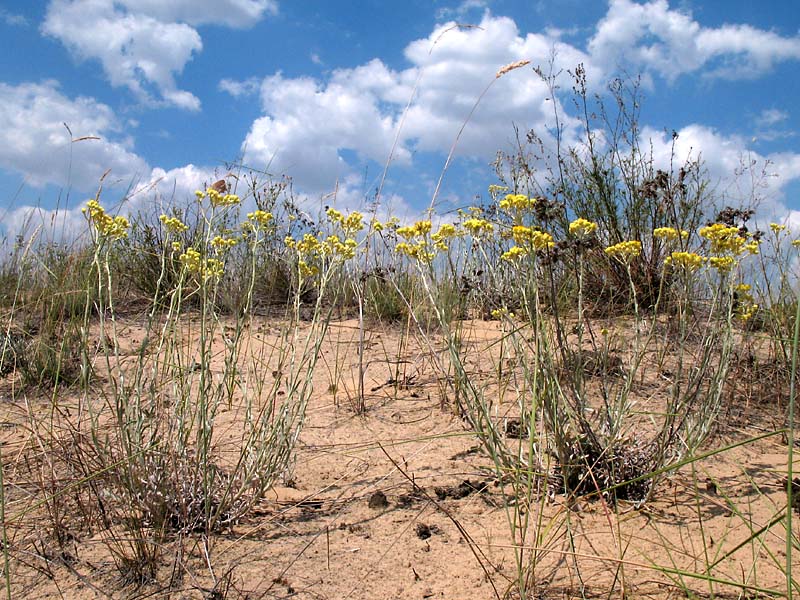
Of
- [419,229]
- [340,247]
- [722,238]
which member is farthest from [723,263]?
[340,247]

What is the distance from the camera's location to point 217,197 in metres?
2.23

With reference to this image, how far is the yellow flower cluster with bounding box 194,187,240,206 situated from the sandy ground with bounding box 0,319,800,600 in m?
1.05

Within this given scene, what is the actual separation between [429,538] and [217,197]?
4.56 ft

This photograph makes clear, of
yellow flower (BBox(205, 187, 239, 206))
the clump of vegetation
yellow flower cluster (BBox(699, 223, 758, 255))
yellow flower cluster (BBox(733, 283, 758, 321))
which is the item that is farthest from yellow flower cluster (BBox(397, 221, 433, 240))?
yellow flower cluster (BBox(733, 283, 758, 321))

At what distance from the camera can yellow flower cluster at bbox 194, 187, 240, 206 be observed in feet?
7.22

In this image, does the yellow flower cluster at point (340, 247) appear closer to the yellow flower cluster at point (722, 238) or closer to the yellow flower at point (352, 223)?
the yellow flower at point (352, 223)

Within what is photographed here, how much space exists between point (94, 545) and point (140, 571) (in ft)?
0.94

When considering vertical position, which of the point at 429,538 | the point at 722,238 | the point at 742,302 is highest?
the point at 722,238

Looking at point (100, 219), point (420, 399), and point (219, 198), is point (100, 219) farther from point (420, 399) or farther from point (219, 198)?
point (420, 399)

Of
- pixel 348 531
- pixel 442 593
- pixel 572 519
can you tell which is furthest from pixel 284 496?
pixel 572 519

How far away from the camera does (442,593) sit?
1.68 m

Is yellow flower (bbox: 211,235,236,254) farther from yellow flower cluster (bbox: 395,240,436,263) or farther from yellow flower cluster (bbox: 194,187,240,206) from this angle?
yellow flower cluster (bbox: 395,240,436,263)

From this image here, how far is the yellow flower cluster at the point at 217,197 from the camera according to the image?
220 centimetres

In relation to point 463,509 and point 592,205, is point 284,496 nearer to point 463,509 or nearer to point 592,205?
point 463,509
